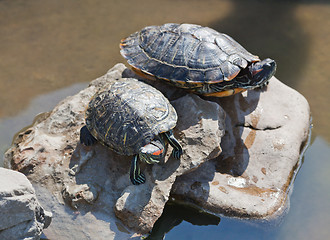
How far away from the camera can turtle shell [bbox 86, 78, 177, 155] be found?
13.9ft

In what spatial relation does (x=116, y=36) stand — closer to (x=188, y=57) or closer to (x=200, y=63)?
(x=188, y=57)

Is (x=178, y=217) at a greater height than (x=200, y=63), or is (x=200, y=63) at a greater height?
(x=200, y=63)

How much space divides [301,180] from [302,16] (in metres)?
4.61

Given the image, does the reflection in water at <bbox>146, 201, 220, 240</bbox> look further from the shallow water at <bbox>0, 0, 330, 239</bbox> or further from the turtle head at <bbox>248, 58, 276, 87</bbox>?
the turtle head at <bbox>248, 58, 276, 87</bbox>

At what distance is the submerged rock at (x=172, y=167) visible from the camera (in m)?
4.25

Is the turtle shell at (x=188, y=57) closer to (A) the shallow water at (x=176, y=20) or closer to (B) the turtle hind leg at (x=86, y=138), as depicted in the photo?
(B) the turtle hind leg at (x=86, y=138)

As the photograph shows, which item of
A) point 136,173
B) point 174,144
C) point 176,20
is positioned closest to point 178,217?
point 136,173

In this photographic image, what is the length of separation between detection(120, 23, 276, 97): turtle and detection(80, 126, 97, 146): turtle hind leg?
106 cm

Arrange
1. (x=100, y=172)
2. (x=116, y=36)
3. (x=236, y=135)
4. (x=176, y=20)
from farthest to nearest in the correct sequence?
1. (x=176, y=20)
2. (x=116, y=36)
3. (x=236, y=135)
4. (x=100, y=172)

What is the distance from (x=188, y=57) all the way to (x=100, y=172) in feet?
5.70

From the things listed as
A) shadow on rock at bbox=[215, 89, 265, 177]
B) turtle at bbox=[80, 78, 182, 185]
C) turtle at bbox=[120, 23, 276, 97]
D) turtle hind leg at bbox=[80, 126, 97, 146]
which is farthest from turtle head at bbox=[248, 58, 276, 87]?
turtle hind leg at bbox=[80, 126, 97, 146]

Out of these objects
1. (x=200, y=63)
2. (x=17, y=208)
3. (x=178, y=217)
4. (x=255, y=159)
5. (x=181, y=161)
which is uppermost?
(x=200, y=63)

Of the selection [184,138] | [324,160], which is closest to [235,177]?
[184,138]

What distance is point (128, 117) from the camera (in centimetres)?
427
